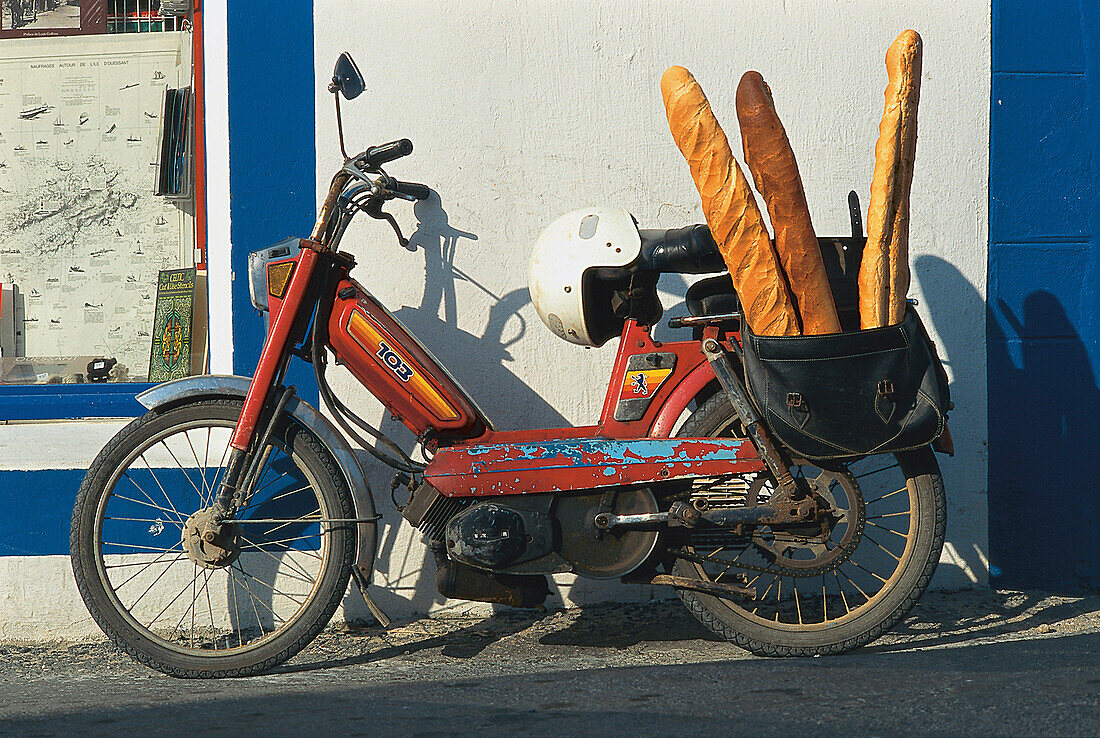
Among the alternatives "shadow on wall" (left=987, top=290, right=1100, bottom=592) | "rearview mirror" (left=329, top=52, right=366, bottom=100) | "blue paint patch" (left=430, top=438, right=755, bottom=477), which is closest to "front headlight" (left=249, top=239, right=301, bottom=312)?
"rearview mirror" (left=329, top=52, right=366, bottom=100)

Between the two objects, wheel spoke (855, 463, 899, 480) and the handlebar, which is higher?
the handlebar

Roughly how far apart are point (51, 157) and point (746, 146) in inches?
111

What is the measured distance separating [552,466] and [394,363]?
61 centimetres

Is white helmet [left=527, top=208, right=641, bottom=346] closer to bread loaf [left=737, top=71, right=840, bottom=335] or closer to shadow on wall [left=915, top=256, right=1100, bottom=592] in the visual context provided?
bread loaf [left=737, top=71, right=840, bottom=335]

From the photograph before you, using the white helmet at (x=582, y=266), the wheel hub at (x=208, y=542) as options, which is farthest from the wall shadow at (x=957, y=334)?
the wheel hub at (x=208, y=542)

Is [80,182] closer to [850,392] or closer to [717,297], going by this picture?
[717,297]

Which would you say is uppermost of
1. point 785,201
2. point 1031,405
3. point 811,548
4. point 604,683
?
point 785,201

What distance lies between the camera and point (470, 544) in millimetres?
3041

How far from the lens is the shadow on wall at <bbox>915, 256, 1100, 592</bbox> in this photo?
3.87 meters

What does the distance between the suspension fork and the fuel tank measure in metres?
0.13

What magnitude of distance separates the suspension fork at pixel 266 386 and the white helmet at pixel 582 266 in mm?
733

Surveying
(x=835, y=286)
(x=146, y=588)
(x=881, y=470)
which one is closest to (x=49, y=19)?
(x=146, y=588)

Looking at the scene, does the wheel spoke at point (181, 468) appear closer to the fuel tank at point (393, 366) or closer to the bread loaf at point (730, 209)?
the fuel tank at point (393, 366)

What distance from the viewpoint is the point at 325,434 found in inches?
127
